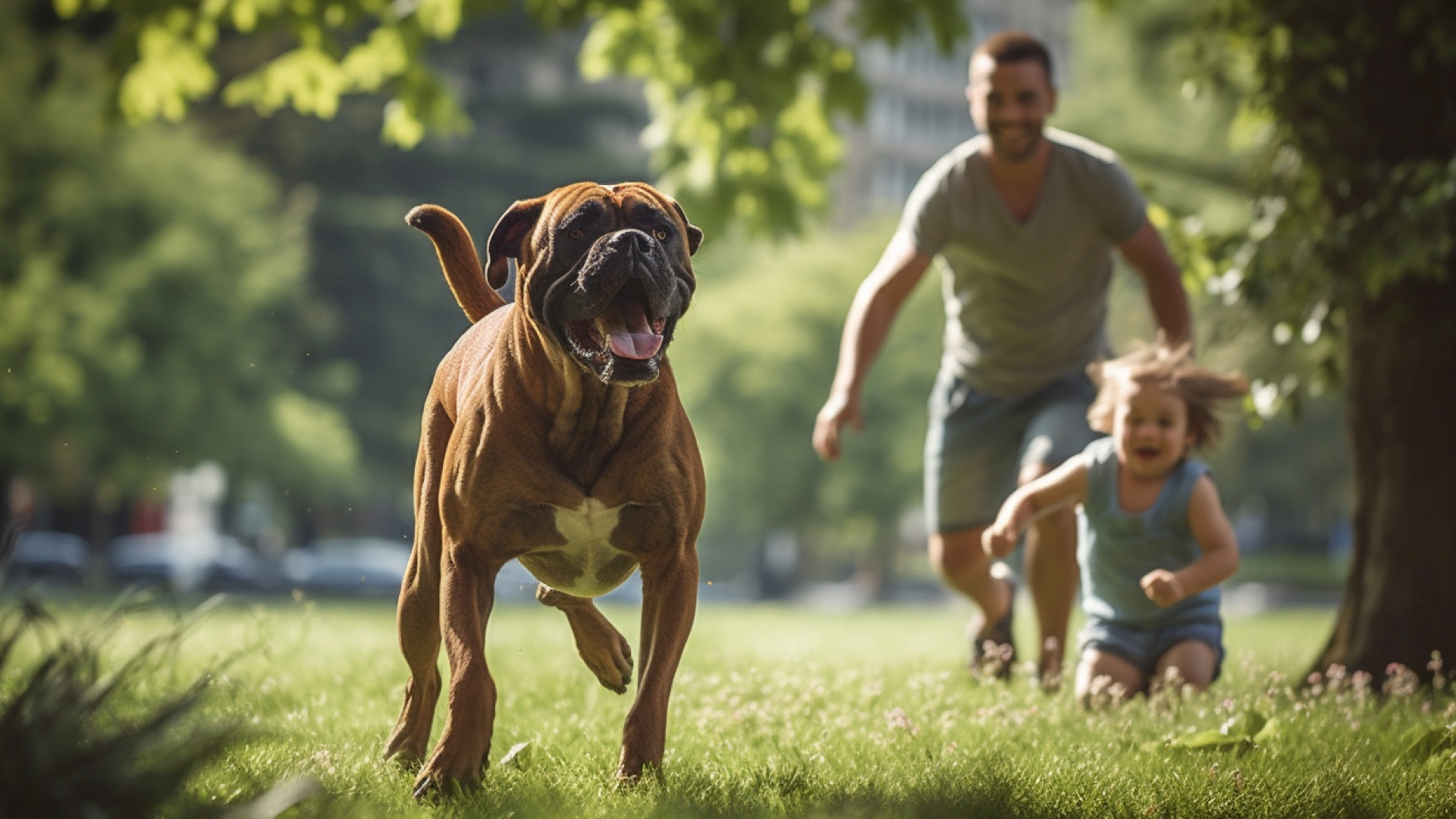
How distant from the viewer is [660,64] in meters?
9.73

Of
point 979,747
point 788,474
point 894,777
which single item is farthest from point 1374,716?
point 788,474

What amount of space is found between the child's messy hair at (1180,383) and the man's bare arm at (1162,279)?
34 centimetres

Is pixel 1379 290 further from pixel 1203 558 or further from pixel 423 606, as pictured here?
pixel 423 606

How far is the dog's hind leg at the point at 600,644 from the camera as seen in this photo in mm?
4074

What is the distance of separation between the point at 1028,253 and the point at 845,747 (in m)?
2.54

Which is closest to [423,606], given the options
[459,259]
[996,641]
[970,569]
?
[459,259]

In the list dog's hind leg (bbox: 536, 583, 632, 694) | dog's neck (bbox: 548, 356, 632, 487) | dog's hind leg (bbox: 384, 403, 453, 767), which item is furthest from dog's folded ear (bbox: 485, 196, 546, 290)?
dog's hind leg (bbox: 536, 583, 632, 694)

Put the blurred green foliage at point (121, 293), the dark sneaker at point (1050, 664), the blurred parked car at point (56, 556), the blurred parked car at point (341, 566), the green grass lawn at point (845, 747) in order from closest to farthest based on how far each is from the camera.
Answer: the green grass lawn at point (845, 747) < the dark sneaker at point (1050, 664) < the blurred green foliage at point (121, 293) < the blurred parked car at point (341, 566) < the blurred parked car at point (56, 556)

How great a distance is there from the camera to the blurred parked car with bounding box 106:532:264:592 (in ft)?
124

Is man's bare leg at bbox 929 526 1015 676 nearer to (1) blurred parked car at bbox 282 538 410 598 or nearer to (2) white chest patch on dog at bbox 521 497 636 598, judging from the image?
(2) white chest patch on dog at bbox 521 497 636 598

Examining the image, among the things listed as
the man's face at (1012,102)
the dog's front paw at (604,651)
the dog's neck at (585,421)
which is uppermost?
the man's face at (1012,102)

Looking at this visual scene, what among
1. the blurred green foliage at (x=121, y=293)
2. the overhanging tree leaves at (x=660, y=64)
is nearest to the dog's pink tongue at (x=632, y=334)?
the overhanging tree leaves at (x=660, y=64)

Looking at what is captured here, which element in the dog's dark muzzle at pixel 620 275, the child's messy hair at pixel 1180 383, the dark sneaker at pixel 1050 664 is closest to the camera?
the dog's dark muzzle at pixel 620 275

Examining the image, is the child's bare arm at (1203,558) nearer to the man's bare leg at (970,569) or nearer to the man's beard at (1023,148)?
the man's bare leg at (970,569)
